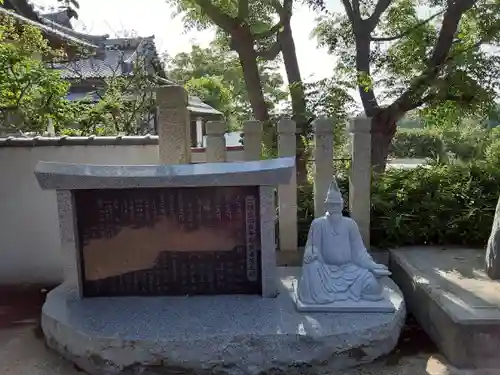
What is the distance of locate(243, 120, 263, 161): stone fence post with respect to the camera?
198 inches

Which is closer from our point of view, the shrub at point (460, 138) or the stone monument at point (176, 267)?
the stone monument at point (176, 267)

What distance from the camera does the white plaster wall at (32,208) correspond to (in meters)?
5.11

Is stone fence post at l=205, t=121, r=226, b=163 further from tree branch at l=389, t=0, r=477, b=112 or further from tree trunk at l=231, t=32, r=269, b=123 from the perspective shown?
tree branch at l=389, t=0, r=477, b=112

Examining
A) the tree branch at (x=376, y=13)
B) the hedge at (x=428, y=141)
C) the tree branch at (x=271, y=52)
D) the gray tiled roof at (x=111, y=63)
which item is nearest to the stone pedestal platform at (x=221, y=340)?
the tree branch at (x=271, y=52)

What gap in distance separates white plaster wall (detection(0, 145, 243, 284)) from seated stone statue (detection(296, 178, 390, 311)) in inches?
86.7

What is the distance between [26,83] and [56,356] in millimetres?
4814

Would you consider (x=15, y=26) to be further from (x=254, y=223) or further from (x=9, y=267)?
(x=254, y=223)

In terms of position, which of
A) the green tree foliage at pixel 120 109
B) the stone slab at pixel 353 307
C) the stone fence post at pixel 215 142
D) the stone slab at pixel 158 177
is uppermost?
the green tree foliage at pixel 120 109

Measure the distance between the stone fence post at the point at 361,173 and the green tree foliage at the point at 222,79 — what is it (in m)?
2.68

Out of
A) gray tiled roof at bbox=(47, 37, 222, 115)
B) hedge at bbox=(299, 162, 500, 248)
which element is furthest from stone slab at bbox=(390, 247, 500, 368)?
gray tiled roof at bbox=(47, 37, 222, 115)

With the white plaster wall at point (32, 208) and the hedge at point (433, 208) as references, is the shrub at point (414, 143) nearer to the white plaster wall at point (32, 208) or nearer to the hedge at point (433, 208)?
the hedge at point (433, 208)

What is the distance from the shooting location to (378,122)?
7.63m

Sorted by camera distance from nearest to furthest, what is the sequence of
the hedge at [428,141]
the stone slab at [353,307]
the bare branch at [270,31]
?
the stone slab at [353,307] → the bare branch at [270,31] → the hedge at [428,141]

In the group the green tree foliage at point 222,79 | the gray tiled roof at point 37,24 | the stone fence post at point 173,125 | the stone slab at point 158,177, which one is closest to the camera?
the stone slab at point 158,177
